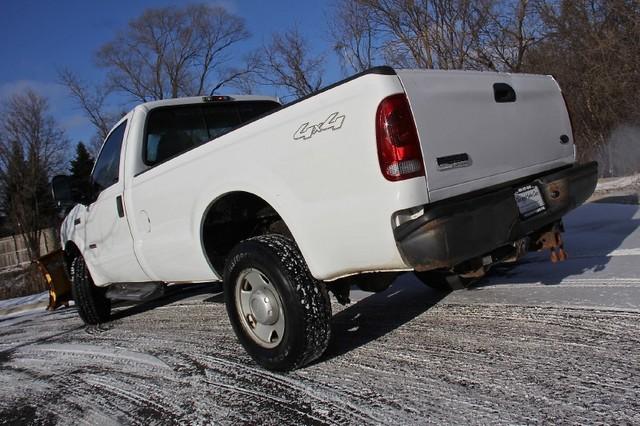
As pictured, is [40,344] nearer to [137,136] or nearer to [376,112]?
[137,136]

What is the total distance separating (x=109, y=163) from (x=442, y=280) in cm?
335

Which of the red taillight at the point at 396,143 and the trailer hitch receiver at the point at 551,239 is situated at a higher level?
the red taillight at the point at 396,143

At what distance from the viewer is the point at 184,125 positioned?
5.07 meters

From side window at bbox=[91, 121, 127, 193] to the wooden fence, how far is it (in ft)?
113

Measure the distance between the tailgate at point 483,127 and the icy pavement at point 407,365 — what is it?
993 mm

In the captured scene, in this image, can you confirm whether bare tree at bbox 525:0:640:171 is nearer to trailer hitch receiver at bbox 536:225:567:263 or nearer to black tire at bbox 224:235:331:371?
trailer hitch receiver at bbox 536:225:567:263

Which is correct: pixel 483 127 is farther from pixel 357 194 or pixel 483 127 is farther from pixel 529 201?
pixel 357 194

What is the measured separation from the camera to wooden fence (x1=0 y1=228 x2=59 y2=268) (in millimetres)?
36675

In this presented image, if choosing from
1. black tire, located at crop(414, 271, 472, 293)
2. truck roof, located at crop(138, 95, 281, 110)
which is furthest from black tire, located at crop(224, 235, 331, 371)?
truck roof, located at crop(138, 95, 281, 110)

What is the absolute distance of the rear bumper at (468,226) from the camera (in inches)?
103

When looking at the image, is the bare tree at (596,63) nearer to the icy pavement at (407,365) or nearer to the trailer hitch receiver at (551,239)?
the icy pavement at (407,365)

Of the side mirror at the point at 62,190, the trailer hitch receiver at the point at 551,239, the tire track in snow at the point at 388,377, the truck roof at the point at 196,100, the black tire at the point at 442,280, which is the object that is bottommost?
the tire track in snow at the point at 388,377

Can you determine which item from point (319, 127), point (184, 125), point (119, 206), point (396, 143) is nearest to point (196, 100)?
point (184, 125)

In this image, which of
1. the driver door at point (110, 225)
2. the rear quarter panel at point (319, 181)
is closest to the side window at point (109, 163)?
the driver door at point (110, 225)
